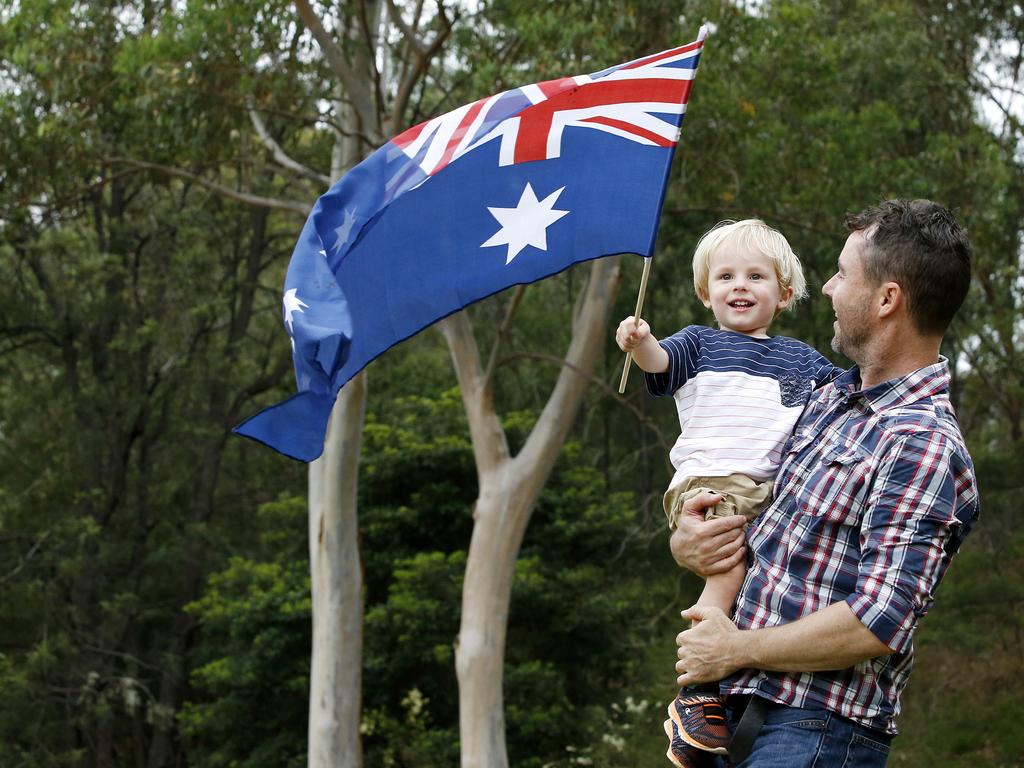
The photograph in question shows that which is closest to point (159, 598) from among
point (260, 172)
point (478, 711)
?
point (260, 172)

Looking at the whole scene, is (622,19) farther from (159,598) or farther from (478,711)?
(159,598)

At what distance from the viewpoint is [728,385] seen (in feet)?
9.86

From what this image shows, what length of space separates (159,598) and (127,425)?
3132 millimetres

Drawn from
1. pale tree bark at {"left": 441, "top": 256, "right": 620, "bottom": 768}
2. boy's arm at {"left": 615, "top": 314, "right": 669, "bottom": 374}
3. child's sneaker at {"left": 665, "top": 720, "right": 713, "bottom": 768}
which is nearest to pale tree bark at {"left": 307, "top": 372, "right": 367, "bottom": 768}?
pale tree bark at {"left": 441, "top": 256, "right": 620, "bottom": 768}

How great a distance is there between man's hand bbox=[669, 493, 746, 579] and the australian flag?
45.1 inches

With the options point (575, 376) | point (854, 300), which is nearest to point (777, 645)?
point (854, 300)

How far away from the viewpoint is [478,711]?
1326 cm

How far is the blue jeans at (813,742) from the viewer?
247cm

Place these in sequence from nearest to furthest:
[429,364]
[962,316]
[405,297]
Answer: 1. [405,297]
2. [962,316]
3. [429,364]

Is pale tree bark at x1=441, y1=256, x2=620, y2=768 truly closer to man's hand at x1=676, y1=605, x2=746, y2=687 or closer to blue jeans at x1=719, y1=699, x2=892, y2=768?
man's hand at x1=676, y1=605, x2=746, y2=687

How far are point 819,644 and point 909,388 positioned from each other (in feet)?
1.70

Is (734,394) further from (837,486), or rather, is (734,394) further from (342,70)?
(342,70)

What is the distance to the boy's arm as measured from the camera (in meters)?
2.94

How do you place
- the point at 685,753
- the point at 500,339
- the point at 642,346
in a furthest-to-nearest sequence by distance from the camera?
1. the point at 500,339
2. the point at 642,346
3. the point at 685,753
